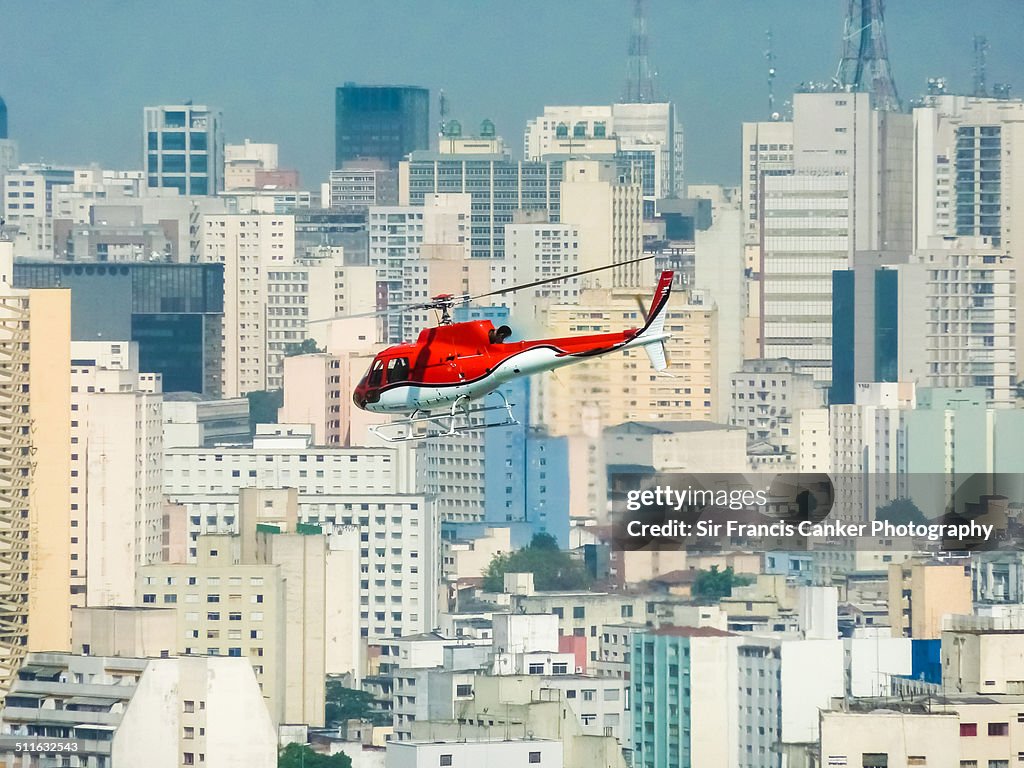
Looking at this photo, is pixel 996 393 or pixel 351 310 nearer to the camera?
pixel 996 393

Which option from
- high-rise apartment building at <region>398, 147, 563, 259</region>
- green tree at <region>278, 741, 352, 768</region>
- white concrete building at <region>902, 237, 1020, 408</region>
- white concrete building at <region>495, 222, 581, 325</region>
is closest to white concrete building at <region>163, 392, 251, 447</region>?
white concrete building at <region>495, 222, 581, 325</region>

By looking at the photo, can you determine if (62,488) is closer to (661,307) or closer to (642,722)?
(642,722)

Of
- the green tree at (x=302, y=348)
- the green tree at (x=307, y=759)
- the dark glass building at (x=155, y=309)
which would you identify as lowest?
the green tree at (x=307, y=759)

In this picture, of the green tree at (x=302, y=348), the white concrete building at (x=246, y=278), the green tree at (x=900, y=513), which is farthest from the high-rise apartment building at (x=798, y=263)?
the green tree at (x=900, y=513)

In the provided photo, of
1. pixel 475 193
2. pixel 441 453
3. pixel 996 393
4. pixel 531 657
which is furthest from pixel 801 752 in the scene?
pixel 475 193

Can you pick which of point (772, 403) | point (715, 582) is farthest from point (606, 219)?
point (715, 582)

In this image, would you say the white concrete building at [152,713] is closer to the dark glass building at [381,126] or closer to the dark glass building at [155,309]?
the dark glass building at [155,309]
